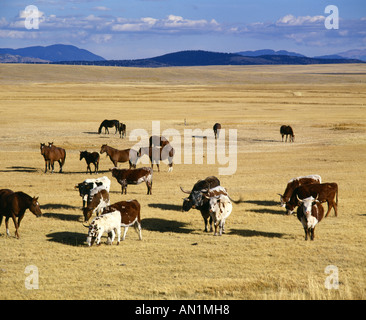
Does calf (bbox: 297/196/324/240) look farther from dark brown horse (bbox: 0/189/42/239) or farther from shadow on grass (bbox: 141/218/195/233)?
dark brown horse (bbox: 0/189/42/239)

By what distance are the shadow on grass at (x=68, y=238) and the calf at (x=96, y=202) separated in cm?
82

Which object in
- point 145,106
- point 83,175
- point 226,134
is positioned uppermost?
point 145,106

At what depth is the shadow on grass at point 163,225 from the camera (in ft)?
49.1

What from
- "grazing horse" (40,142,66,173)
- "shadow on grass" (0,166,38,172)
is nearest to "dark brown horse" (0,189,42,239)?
"grazing horse" (40,142,66,173)

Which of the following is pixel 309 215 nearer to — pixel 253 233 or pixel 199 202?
pixel 253 233

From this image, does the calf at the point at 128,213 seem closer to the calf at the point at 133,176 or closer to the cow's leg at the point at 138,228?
the cow's leg at the point at 138,228

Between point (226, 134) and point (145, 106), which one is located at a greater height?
point (145, 106)

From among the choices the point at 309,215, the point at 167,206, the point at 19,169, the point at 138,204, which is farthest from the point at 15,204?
the point at 19,169

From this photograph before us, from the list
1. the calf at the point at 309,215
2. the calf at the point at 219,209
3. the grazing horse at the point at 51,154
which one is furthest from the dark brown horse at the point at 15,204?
the grazing horse at the point at 51,154

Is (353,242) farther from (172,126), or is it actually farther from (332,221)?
(172,126)

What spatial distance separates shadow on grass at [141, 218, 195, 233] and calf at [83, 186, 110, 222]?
56.4 inches
